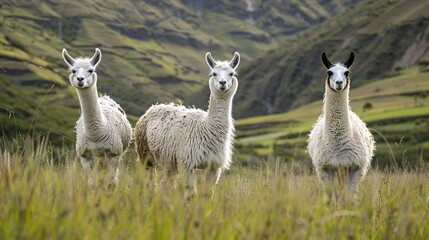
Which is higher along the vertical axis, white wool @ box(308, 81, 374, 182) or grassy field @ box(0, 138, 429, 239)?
white wool @ box(308, 81, 374, 182)

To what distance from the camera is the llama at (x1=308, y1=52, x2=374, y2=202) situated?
8.96 metres

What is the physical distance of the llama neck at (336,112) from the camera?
9438mm

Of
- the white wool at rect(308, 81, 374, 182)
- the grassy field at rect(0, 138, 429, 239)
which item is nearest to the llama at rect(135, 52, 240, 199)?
the white wool at rect(308, 81, 374, 182)

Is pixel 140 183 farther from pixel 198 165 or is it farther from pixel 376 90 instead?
pixel 376 90

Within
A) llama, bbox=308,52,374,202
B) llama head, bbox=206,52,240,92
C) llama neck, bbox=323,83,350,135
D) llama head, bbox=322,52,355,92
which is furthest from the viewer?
llama head, bbox=206,52,240,92

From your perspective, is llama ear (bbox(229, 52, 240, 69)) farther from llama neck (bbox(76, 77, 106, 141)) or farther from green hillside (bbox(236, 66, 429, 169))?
green hillside (bbox(236, 66, 429, 169))

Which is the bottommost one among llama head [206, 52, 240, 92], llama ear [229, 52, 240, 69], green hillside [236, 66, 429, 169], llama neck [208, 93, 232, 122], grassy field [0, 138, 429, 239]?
grassy field [0, 138, 429, 239]

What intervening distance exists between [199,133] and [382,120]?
352 ft

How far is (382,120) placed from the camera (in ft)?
367

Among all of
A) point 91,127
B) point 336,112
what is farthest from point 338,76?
point 91,127

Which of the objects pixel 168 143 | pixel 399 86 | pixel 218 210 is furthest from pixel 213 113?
pixel 399 86

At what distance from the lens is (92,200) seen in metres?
4.02

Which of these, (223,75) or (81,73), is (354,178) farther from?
(81,73)

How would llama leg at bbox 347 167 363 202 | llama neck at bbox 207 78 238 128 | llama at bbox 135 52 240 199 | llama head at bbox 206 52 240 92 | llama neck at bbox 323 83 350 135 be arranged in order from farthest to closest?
llama neck at bbox 207 78 238 128
llama head at bbox 206 52 240 92
llama neck at bbox 323 83 350 135
llama at bbox 135 52 240 199
llama leg at bbox 347 167 363 202
